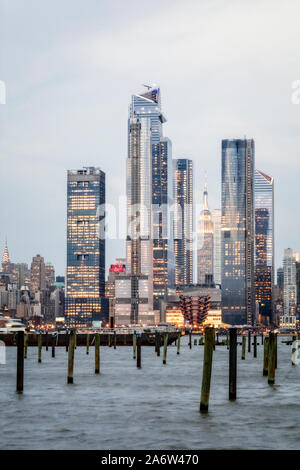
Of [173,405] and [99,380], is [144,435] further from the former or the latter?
[99,380]

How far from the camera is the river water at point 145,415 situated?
3228cm

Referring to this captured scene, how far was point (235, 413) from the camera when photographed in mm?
40688

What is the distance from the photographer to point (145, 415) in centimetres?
4016

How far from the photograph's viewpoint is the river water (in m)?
32.3

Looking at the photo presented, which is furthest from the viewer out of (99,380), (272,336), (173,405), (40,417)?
(99,380)

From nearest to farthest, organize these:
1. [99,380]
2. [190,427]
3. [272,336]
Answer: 1. [190,427]
2. [272,336]
3. [99,380]

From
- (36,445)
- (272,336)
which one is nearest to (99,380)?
(272,336)

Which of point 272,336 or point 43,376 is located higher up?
point 272,336
